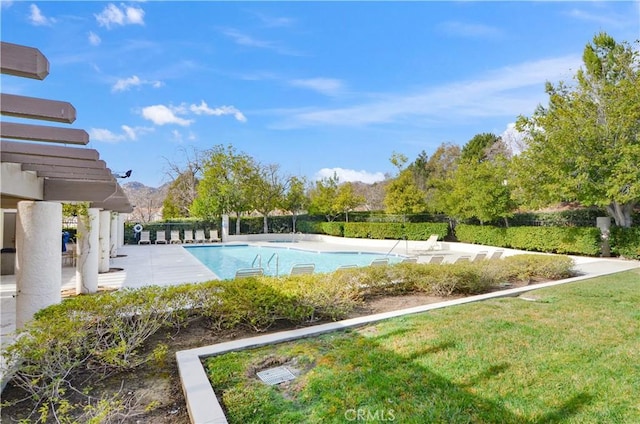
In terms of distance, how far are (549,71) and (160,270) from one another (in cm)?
2544

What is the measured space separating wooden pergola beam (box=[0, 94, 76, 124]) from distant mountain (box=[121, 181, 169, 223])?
4150 centimetres

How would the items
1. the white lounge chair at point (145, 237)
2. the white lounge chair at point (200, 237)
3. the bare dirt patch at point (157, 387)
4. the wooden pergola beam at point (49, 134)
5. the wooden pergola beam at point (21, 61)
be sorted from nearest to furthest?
the wooden pergola beam at point (21, 61)
the bare dirt patch at point (157, 387)
the wooden pergola beam at point (49, 134)
the white lounge chair at point (145, 237)
the white lounge chair at point (200, 237)

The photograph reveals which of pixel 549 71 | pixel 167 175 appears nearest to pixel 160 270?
pixel 549 71

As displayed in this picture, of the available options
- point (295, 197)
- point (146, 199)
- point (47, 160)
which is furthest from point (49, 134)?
point (146, 199)

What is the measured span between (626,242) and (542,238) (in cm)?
340

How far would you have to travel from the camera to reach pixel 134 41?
11875 millimetres

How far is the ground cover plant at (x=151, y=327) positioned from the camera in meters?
3.57

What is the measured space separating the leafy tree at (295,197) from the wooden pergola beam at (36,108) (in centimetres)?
2844

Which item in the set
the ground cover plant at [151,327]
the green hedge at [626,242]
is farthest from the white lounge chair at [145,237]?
the green hedge at [626,242]

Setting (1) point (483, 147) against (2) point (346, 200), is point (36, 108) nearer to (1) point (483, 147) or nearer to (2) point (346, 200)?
(2) point (346, 200)

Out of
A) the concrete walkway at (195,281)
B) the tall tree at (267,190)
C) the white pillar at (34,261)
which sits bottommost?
the concrete walkway at (195,281)

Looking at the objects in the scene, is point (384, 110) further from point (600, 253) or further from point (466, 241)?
point (600, 253)

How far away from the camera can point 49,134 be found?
359 cm

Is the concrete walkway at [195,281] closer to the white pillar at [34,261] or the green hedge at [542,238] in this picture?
the white pillar at [34,261]
